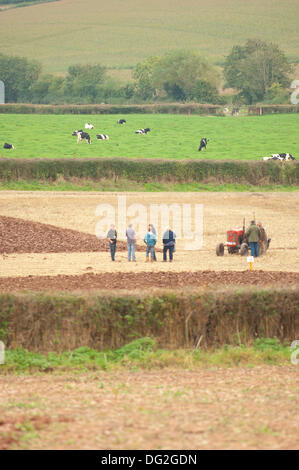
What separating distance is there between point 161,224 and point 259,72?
75.7m

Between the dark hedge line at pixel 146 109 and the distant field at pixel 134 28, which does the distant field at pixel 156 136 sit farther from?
the distant field at pixel 134 28

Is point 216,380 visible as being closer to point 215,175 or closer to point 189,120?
point 215,175

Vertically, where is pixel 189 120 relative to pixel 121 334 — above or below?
above

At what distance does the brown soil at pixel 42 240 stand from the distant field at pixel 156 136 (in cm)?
2675

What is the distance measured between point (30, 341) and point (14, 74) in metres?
110

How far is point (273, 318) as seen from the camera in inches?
678

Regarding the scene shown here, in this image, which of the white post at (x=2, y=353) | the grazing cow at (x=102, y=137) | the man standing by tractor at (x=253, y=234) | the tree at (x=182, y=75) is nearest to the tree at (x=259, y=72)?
the tree at (x=182, y=75)

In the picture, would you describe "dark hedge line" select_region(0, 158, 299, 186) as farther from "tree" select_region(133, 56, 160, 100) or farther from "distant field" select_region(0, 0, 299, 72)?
"distant field" select_region(0, 0, 299, 72)

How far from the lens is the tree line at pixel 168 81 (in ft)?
366

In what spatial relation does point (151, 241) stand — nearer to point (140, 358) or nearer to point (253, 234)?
point (253, 234)

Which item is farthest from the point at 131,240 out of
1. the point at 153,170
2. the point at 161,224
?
the point at 153,170

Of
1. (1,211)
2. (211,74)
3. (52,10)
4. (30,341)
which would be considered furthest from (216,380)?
(52,10)

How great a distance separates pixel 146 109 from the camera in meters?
96.6

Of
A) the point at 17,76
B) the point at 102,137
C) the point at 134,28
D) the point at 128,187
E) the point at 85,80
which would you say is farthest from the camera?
the point at 134,28
